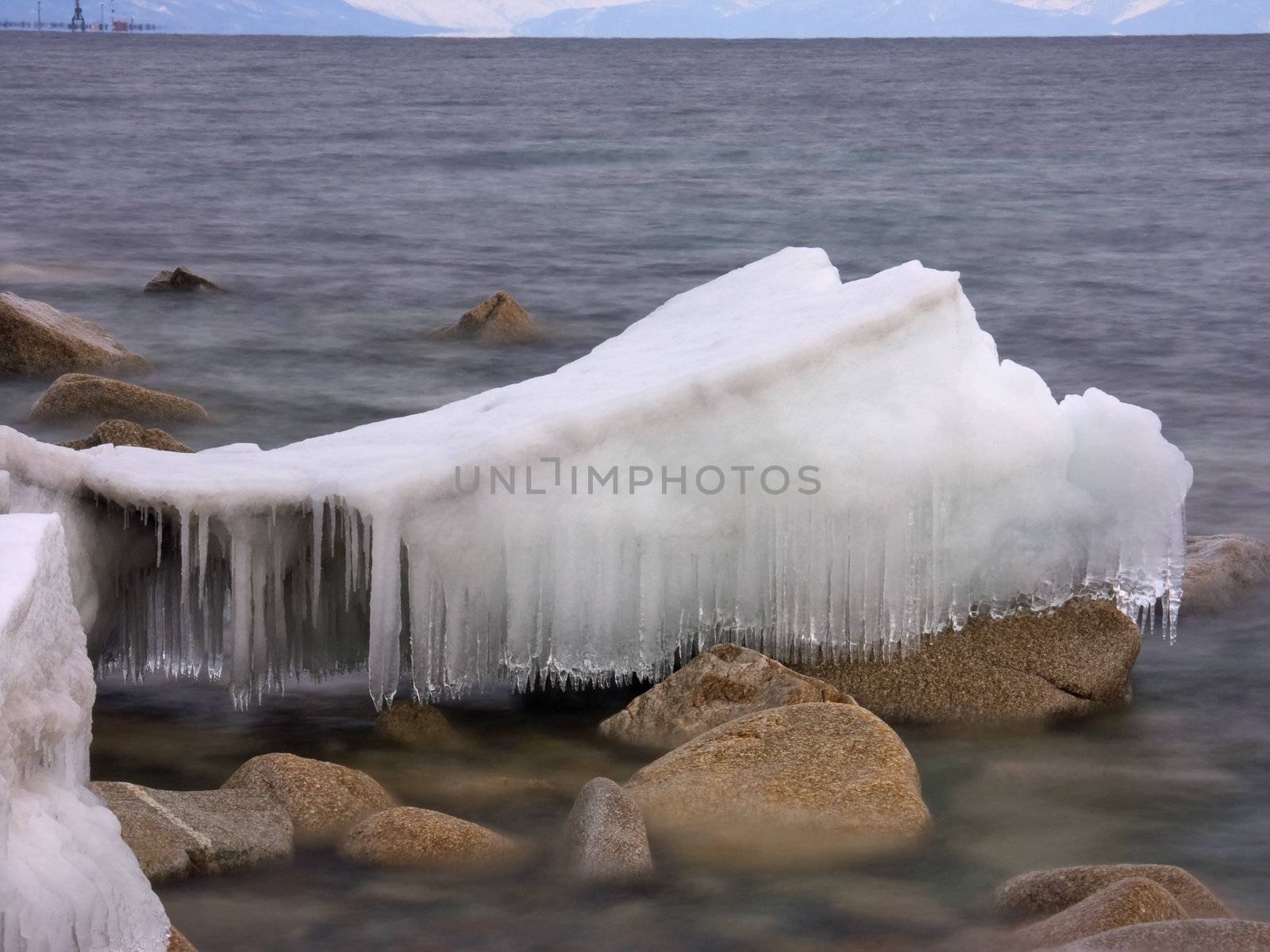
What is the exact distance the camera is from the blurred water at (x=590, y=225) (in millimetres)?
11688

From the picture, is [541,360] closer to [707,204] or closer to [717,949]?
[717,949]

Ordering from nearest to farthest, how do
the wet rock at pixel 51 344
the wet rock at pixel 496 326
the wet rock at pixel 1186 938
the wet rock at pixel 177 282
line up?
1. the wet rock at pixel 1186 938
2. the wet rock at pixel 51 344
3. the wet rock at pixel 496 326
4. the wet rock at pixel 177 282

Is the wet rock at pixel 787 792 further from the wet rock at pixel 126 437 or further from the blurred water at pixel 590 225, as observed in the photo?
the blurred water at pixel 590 225

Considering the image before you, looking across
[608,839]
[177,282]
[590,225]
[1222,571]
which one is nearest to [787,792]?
A: [608,839]

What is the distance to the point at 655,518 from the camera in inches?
183

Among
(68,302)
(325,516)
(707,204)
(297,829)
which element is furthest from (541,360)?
(707,204)

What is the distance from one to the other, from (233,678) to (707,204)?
62.9ft

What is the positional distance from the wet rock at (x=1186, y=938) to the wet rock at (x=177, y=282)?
12.6 meters

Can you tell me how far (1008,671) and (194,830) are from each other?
2584 millimetres

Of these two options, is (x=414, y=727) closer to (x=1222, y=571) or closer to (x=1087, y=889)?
(x=1087, y=889)

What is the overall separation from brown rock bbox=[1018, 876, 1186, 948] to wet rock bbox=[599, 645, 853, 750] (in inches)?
46.4

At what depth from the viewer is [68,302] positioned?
1448cm

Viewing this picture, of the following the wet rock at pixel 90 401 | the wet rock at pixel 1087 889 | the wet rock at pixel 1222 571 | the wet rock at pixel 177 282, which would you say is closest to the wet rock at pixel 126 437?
the wet rock at pixel 90 401

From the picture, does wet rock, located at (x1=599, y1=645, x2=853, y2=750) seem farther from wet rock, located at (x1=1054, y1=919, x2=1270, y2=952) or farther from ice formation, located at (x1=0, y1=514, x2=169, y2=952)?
ice formation, located at (x1=0, y1=514, x2=169, y2=952)
